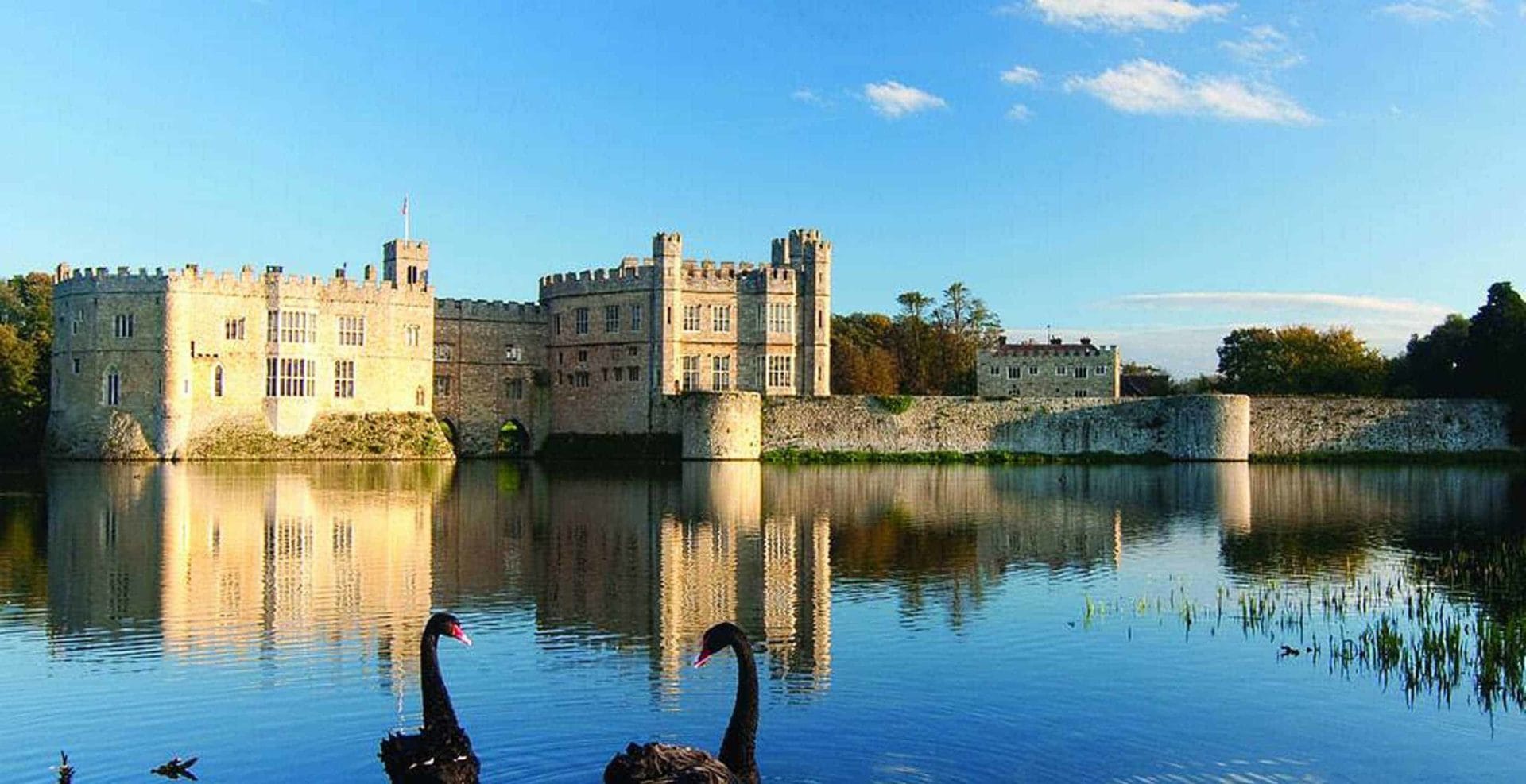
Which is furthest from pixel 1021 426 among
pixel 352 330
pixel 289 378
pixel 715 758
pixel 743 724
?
pixel 715 758

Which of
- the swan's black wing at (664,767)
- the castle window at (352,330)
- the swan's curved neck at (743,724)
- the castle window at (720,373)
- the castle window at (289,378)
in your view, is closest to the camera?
the swan's black wing at (664,767)

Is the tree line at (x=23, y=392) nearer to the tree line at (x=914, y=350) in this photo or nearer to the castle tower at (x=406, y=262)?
the castle tower at (x=406, y=262)

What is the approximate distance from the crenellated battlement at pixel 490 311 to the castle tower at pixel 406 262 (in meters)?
1.46

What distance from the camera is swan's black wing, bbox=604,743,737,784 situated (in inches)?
341

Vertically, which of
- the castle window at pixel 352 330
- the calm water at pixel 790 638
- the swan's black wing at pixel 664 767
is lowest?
the calm water at pixel 790 638

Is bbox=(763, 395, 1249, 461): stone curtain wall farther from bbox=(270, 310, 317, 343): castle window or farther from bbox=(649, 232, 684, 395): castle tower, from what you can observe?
bbox=(270, 310, 317, 343): castle window

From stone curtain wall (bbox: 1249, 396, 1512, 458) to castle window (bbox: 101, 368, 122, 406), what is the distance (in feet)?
158

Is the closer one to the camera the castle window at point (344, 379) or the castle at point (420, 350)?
the castle at point (420, 350)

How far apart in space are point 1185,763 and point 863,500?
25.8 metres

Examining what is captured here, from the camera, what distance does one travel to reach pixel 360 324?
60.2 m

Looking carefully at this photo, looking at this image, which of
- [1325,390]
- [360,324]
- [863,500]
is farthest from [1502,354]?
[360,324]

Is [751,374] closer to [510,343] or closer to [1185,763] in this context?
[510,343]

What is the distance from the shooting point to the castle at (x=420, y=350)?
55500 mm

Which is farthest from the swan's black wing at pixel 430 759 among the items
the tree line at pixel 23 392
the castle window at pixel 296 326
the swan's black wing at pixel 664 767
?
the tree line at pixel 23 392
